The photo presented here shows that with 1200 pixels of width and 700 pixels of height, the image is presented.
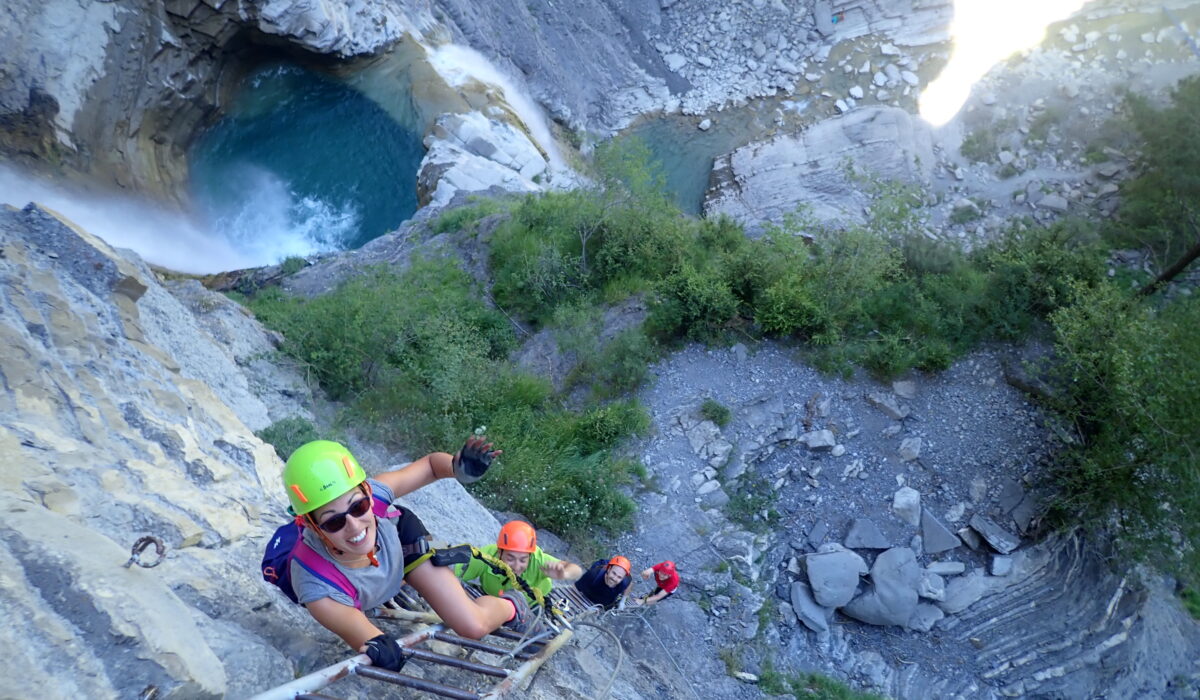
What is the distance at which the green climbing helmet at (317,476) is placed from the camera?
3314mm

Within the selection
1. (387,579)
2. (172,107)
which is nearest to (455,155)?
(172,107)

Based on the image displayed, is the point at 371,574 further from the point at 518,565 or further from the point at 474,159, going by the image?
the point at 474,159

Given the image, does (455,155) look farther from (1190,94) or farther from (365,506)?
(1190,94)

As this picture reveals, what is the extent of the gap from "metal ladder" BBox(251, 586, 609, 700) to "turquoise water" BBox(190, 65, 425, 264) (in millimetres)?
15464

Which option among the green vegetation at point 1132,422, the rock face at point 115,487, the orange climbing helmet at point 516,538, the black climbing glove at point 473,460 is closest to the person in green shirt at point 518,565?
the orange climbing helmet at point 516,538

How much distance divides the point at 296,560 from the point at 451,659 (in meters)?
0.96

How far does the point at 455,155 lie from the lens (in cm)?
1947

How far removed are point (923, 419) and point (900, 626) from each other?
3214mm

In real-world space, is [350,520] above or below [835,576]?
above

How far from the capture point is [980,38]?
2392 centimetres

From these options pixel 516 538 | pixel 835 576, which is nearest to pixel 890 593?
pixel 835 576

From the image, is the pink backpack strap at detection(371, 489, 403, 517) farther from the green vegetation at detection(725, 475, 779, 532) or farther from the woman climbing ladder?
the green vegetation at detection(725, 475, 779, 532)

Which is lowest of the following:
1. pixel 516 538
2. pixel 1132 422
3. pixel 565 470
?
A: pixel 565 470

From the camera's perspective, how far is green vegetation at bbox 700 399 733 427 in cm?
1061
